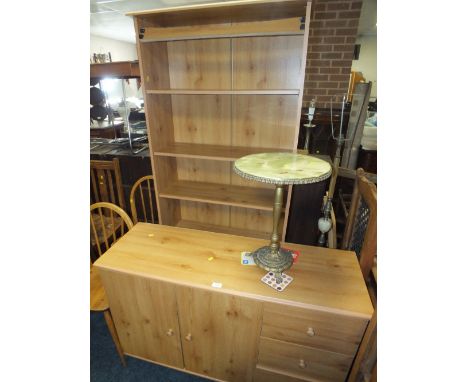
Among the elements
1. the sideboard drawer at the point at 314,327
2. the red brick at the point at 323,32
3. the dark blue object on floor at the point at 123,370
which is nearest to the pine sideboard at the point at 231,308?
the sideboard drawer at the point at 314,327

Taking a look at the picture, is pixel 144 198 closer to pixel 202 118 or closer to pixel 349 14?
pixel 202 118

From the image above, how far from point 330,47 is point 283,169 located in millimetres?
2162

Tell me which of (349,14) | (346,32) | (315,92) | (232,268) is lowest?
(232,268)

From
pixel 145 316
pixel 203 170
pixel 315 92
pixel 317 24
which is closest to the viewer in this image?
pixel 145 316

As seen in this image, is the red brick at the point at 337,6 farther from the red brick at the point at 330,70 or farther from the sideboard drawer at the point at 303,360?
the sideboard drawer at the point at 303,360

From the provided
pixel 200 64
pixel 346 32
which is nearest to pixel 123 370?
pixel 200 64

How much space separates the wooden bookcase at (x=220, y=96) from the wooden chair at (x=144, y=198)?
0.45ft

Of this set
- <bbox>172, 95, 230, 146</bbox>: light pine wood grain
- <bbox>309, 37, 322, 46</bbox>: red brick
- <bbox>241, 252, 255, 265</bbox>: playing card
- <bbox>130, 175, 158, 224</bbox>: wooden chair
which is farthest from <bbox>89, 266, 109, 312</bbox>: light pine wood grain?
<bbox>309, 37, 322, 46</bbox>: red brick

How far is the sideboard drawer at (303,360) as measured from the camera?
1.02 metres

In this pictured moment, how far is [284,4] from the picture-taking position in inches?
39.4

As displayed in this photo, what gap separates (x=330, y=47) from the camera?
7.69 ft

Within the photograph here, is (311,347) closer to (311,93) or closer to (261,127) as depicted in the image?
(261,127)
